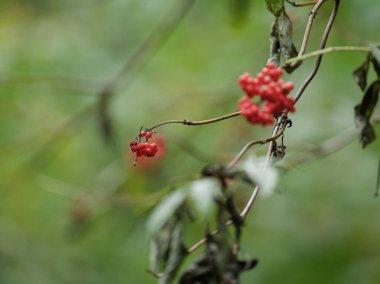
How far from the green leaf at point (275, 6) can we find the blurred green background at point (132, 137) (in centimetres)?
181

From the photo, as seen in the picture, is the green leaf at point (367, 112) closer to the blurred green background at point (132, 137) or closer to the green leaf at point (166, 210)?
the green leaf at point (166, 210)

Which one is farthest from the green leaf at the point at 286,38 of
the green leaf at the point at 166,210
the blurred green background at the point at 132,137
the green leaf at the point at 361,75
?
the blurred green background at the point at 132,137

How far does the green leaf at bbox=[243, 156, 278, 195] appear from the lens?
126 centimetres

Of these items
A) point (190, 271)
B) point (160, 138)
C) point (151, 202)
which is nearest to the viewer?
point (190, 271)

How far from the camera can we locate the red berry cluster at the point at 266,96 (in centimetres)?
133

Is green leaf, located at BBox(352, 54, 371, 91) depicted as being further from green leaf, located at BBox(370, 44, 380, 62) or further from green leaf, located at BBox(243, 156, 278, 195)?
green leaf, located at BBox(243, 156, 278, 195)

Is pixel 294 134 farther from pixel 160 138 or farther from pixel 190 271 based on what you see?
pixel 190 271

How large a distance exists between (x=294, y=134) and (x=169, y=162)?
74cm

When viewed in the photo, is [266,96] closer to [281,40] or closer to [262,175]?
[262,175]

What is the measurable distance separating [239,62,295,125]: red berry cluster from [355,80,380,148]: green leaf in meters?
0.32

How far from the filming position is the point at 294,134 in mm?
4211

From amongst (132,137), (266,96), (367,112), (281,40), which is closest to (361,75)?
(367,112)

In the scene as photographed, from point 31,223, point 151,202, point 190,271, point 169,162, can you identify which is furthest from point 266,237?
point 190,271

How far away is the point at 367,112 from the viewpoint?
64.4 inches
